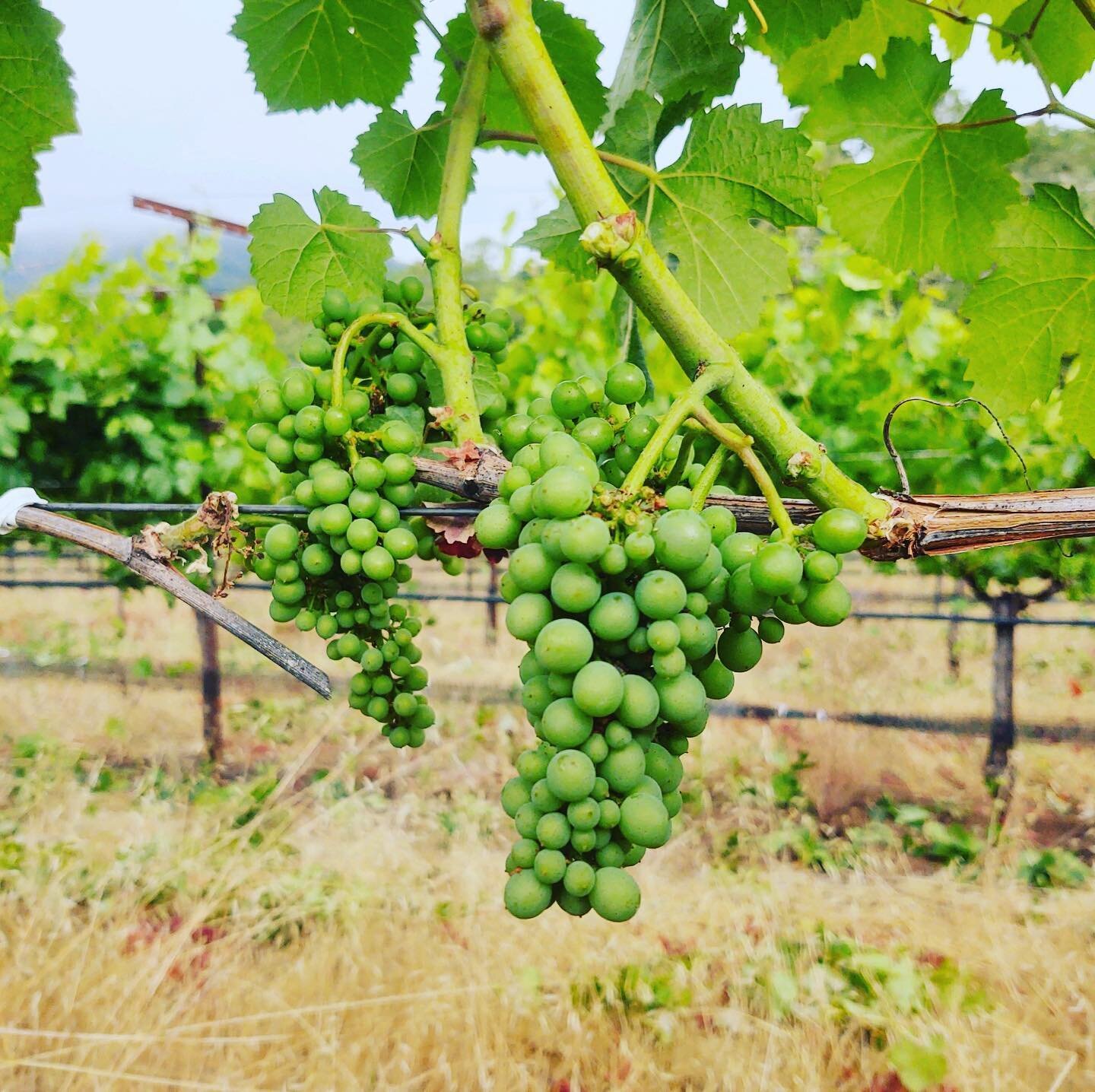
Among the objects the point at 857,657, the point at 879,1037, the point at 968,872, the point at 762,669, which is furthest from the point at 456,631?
the point at 879,1037

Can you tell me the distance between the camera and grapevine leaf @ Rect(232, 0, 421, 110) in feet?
3.34

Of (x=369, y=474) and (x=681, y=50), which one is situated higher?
(x=681, y=50)

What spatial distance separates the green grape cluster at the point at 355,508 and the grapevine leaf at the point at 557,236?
8.0 inches

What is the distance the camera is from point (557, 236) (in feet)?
3.44

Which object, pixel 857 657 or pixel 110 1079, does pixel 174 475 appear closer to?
pixel 110 1079

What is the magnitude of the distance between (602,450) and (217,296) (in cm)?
433

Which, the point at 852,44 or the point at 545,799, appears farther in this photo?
the point at 852,44

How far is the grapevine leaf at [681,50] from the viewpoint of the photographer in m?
0.98

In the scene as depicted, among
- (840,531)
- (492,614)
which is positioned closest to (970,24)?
(840,531)

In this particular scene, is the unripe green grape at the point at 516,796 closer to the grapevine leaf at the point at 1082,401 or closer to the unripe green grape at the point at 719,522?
the unripe green grape at the point at 719,522

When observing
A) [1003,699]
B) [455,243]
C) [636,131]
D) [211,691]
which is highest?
[636,131]

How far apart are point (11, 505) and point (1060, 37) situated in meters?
1.47

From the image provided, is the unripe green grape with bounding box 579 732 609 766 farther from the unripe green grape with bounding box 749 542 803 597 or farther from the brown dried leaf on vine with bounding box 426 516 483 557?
the brown dried leaf on vine with bounding box 426 516 483 557

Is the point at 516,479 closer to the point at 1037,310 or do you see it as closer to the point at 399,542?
the point at 399,542
